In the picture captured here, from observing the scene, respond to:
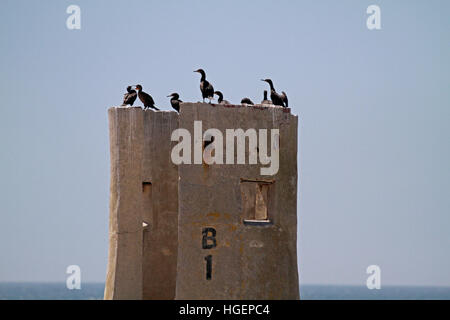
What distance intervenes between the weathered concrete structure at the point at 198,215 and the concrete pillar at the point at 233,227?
0.07 feet

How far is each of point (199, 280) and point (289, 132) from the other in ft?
12.6

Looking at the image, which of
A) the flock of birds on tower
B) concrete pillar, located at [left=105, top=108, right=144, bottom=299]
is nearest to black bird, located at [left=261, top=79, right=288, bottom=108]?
the flock of birds on tower

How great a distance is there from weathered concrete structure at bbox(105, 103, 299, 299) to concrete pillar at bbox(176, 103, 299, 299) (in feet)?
0.07

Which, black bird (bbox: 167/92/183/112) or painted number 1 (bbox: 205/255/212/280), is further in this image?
black bird (bbox: 167/92/183/112)

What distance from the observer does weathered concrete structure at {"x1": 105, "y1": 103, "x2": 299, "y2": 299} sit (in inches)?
780

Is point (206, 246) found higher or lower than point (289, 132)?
lower

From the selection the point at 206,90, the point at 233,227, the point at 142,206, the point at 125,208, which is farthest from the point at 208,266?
the point at 206,90

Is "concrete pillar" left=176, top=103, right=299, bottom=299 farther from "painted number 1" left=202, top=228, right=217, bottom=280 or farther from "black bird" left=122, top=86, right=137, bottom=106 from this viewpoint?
"black bird" left=122, top=86, right=137, bottom=106

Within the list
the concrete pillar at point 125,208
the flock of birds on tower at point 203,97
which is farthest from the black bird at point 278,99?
the concrete pillar at point 125,208
